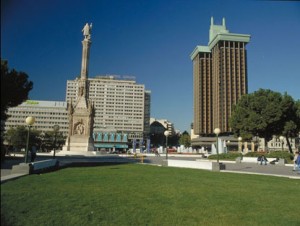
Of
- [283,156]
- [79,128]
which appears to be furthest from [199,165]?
[79,128]

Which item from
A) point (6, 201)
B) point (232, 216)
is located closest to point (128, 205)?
point (232, 216)

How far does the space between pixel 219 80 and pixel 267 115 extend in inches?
3232

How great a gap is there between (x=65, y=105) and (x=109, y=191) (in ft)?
20.9

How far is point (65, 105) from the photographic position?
3996 millimetres

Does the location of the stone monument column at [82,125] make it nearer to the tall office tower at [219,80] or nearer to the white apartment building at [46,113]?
the white apartment building at [46,113]

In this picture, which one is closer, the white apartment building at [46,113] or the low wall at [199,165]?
the white apartment building at [46,113]

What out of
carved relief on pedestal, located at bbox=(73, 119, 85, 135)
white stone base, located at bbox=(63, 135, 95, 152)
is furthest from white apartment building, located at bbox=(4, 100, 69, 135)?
carved relief on pedestal, located at bbox=(73, 119, 85, 135)

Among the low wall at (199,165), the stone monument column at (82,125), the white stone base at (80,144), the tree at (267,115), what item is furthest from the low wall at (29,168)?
the tree at (267,115)

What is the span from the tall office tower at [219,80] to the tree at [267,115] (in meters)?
65.3

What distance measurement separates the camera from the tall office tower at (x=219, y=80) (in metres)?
126

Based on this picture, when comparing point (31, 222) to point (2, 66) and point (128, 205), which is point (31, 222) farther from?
point (2, 66)

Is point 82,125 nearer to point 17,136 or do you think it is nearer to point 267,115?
point 267,115

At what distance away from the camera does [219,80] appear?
12950 cm

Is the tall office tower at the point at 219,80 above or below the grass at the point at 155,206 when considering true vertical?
above
